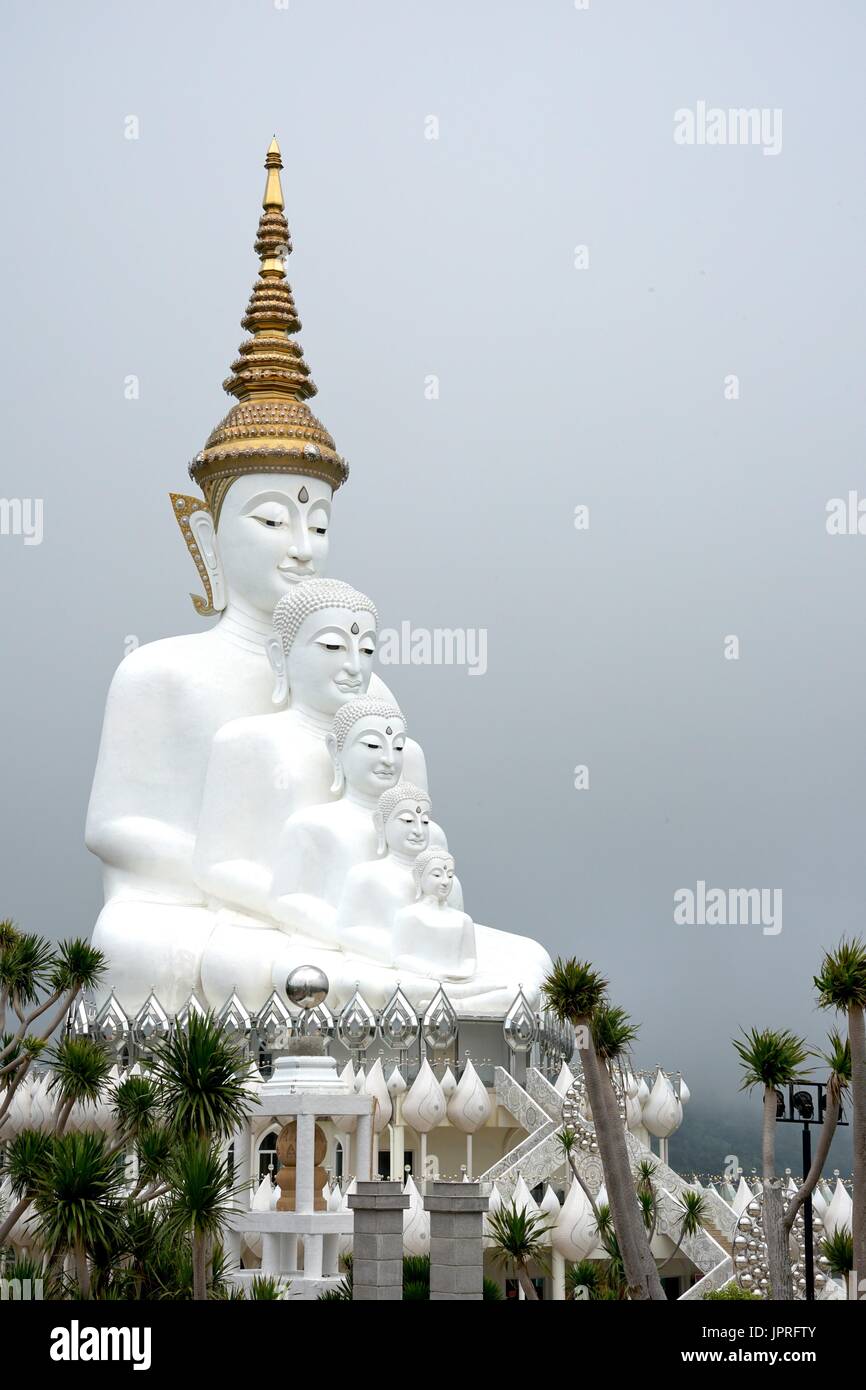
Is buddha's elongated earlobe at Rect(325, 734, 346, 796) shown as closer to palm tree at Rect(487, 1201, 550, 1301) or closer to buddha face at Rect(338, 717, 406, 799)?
buddha face at Rect(338, 717, 406, 799)

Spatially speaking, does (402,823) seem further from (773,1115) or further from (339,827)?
(773,1115)

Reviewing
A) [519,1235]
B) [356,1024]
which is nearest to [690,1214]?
[519,1235]

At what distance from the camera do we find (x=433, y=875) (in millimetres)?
26922

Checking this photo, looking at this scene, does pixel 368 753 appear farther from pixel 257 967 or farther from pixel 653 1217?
pixel 653 1217

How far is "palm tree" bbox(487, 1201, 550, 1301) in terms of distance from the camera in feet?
65.6

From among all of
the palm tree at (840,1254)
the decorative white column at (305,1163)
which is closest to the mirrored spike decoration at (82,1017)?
the decorative white column at (305,1163)

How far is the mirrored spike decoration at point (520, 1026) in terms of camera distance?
1059 inches

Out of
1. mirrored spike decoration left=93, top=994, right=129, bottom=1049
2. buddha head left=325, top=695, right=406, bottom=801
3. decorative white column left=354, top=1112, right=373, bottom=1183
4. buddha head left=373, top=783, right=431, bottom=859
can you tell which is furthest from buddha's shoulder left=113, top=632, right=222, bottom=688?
decorative white column left=354, top=1112, right=373, bottom=1183

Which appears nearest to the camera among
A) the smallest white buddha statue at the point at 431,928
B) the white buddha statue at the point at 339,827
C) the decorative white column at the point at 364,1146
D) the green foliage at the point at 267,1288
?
the green foliage at the point at 267,1288

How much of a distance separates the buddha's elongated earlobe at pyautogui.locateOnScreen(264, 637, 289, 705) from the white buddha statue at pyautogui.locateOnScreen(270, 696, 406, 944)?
1.42 metres

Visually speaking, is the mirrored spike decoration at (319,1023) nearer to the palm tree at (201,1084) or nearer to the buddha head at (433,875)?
the buddha head at (433,875)

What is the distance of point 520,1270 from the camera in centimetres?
2044

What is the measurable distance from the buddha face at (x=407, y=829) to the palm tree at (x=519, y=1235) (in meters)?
5.80
